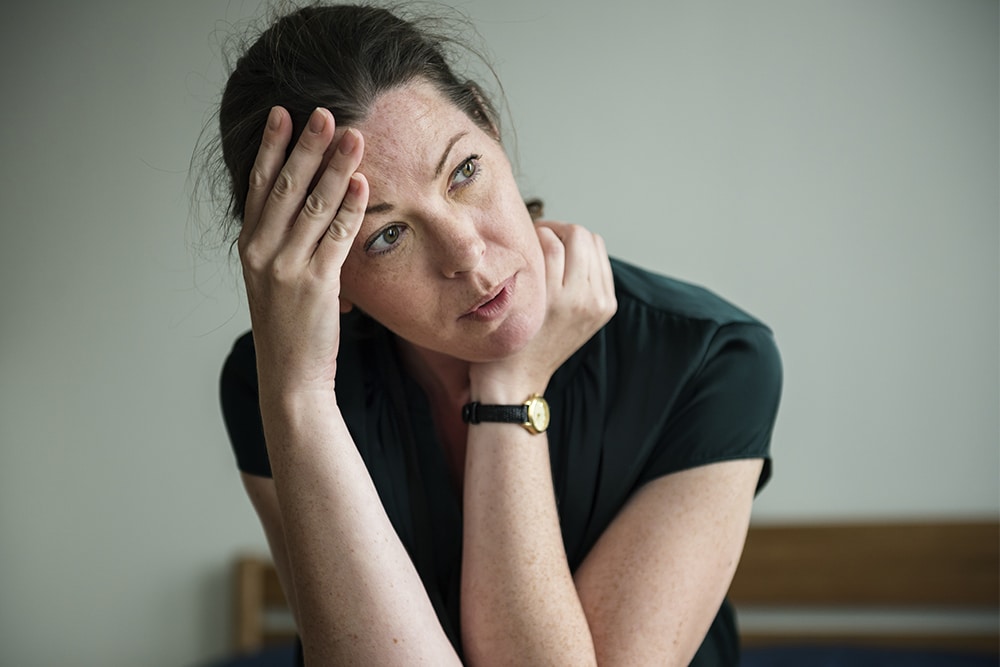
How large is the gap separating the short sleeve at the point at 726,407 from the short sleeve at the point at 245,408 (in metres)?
0.44

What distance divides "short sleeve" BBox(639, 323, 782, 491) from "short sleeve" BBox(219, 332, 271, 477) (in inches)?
17.4

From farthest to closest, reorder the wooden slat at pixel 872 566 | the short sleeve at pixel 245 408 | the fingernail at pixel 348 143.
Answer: the wooden slat at pixel 872 566
the short sleeve at pixel 245 408
the fingernail at pixel 348 143

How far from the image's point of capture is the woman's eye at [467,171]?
2.95ft

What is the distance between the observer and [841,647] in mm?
2080

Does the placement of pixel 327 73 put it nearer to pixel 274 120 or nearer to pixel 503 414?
pixel 274 120

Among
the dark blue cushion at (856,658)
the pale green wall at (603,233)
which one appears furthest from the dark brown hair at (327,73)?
the dark blue cushion at (856,658)

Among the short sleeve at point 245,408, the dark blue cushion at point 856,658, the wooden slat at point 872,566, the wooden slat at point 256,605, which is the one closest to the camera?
the short sleeve at point 245,408

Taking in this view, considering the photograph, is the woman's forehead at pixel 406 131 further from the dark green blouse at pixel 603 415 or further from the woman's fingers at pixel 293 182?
the dark green blouse at pixel 603 415

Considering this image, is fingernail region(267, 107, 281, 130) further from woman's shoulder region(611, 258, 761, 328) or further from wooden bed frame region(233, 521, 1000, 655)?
wooden bed frame region(233, 521, 1000, 655)

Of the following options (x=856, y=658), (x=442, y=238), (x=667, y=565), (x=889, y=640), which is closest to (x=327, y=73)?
(x=442, y=238)

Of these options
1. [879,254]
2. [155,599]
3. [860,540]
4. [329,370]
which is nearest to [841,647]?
[860,540]

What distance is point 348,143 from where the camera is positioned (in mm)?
836

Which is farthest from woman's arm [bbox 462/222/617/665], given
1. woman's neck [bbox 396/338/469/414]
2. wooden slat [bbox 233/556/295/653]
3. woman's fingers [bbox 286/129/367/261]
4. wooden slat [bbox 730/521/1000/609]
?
wooden slat [bbox 233/556/295/653]

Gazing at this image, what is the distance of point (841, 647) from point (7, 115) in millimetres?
2642
